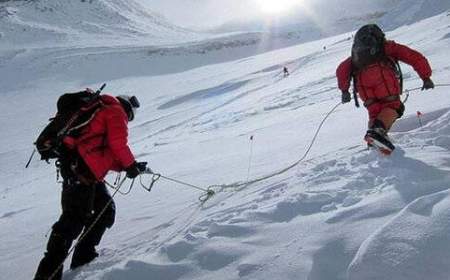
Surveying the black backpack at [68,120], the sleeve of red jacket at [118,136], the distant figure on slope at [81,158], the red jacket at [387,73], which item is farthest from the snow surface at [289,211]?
the black backpack at [68,120]

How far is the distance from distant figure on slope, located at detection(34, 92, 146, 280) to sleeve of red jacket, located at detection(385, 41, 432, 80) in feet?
9.45

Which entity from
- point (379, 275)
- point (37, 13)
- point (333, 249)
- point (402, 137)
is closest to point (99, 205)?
point (333, 249)

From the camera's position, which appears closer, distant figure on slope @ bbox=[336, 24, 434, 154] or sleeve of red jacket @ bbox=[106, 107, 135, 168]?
sleeve of red jacket @ bbox=[106, 107, 135, 168]

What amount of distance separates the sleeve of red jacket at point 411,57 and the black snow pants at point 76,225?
3230 mm

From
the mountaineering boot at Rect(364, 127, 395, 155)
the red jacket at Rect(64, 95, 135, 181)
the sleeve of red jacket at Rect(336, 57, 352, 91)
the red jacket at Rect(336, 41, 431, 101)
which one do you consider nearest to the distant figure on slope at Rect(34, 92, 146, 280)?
the red jacket at Rect(64, 95, 135, 181)

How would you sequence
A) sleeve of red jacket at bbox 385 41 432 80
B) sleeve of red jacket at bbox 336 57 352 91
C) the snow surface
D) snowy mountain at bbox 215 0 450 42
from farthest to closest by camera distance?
snowy mountain at bbox 215 0 450 42
sleeve of red jacket at bbox 336 57 352 91
sleeve of red jacket at bbox 385 41 432 80
the snow surface

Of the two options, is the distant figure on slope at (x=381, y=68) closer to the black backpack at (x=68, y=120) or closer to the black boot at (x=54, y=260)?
the black backpack at (x=68, y=120)

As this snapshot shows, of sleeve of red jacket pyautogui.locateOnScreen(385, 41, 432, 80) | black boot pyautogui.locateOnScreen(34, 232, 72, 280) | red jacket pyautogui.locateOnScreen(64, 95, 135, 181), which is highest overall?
sleeve of red jacket pyautogui.locateOnScreen(385, 41, 432, 80)

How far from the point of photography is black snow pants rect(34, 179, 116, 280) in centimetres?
404

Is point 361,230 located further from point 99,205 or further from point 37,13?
point 37,13

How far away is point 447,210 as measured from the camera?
295 cm

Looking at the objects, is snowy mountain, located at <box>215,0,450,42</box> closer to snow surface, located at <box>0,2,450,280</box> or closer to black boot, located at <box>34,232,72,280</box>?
snow surface, located at <box>0,2,450,280</box>

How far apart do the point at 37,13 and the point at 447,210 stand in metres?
70.2

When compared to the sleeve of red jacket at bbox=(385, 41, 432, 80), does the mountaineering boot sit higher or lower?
lower
